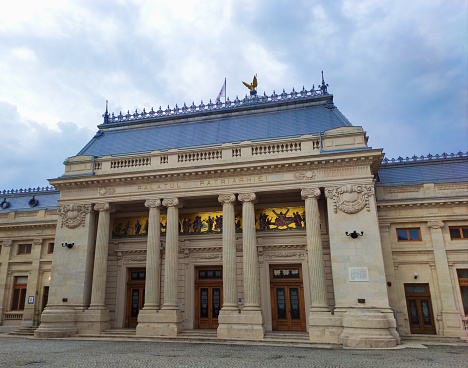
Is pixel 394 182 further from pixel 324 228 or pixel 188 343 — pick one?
pixel 188 343

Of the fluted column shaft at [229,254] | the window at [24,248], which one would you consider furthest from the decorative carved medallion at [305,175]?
the window at [24,248]

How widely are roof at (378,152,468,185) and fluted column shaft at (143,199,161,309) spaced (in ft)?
51.2

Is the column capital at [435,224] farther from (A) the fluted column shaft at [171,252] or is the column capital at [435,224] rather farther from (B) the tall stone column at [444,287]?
(A) the fluted column shaft at [171,252]

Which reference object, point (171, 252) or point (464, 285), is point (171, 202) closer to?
point (171, 252)

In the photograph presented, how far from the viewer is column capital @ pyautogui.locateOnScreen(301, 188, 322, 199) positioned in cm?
2328

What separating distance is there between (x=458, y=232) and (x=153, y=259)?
19590 mm

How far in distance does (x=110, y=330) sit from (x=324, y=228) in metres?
15.2

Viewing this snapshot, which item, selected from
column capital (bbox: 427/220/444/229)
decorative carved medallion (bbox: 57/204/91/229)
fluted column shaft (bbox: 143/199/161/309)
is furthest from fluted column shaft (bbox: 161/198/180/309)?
column capital (bbox: 427/220/444/229)

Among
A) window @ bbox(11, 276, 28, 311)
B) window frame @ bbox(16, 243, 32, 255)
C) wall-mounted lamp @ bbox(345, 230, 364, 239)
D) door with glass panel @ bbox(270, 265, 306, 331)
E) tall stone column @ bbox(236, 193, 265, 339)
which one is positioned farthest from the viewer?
window frame @ bbox(16, 243, 32, 255)

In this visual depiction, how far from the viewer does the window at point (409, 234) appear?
991 inches

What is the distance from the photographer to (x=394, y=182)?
27.2 m

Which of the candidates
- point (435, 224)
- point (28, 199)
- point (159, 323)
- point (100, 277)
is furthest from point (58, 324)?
point (435, 224)

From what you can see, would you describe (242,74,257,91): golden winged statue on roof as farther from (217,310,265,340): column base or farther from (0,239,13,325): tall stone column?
(0,239,13,325): tall stone column

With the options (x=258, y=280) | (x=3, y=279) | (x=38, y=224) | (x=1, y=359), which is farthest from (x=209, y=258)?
(x=3, y=279)
